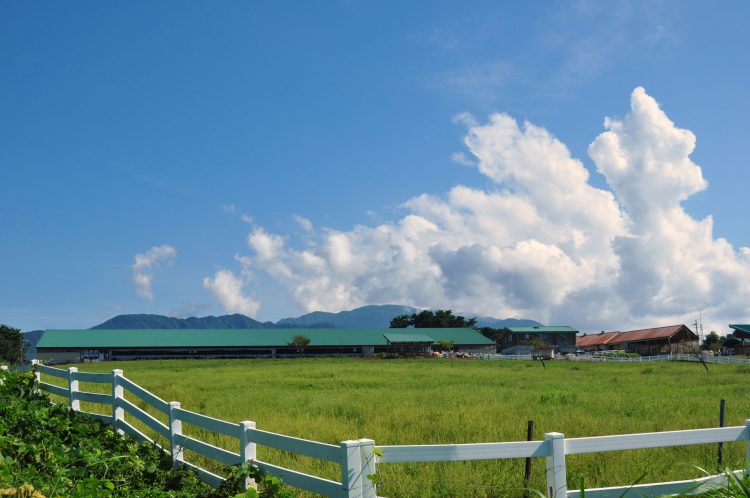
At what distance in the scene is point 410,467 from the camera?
36.4ft

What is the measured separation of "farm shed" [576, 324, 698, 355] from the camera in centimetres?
9920

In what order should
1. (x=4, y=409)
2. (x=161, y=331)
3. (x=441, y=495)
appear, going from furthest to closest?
(x=161, y=331), (x=4, y=409), (x=441, y=495)

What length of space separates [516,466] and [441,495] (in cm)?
331

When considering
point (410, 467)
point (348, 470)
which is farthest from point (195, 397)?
point (348, 470)

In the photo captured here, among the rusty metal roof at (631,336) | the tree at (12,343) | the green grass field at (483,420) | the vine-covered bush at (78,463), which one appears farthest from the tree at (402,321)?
the vine-covered bush at (78,463)

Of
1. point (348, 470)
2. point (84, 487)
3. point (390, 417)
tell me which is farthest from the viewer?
point (390, 417)

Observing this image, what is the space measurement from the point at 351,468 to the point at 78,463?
645 centimetres

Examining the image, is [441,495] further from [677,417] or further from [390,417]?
[677,417]

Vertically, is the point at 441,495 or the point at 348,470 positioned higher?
the point at 348,470

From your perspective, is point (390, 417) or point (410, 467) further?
point (390, 417)

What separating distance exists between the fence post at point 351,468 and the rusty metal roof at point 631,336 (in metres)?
105

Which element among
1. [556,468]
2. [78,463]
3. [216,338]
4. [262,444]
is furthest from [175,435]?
[216,338]

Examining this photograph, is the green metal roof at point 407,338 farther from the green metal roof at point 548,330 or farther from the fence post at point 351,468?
the fence post at point 351,468

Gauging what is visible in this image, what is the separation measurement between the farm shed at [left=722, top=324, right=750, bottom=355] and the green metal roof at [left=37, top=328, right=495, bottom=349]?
1412 inches
